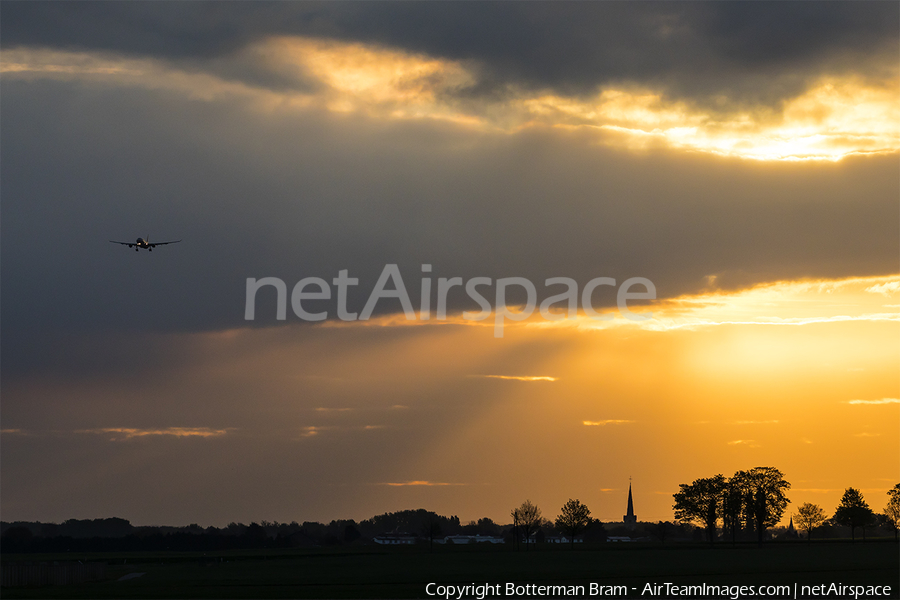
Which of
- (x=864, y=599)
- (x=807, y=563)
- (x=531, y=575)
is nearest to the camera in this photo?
(x=864, y=599)

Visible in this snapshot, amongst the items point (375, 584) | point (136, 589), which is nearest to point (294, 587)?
point (375, 584)

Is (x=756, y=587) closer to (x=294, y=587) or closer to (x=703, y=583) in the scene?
(x=703, y=583)

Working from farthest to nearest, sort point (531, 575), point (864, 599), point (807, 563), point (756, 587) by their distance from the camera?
point (807, 563) → point (531, 575) → point (756, 587) → point (864, 599)

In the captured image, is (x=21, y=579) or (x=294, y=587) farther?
(x=21, y=579)

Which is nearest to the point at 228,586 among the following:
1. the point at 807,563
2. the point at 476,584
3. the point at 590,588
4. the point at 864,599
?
the point at 476,584

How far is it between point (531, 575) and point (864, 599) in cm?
3834

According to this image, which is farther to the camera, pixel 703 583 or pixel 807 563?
pixel 807 563

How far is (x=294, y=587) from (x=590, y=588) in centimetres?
3106

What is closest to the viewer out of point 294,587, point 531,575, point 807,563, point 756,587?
point 756,587

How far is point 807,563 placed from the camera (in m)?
113

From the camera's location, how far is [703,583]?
8188cm

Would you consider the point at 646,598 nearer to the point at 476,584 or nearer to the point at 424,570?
the point at 476,584

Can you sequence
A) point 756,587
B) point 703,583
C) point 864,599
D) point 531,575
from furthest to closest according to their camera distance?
point 531,575 < point 703,583 < point 756,587 < point 864,599

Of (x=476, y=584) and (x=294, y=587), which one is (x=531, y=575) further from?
(x=294, y=587)
